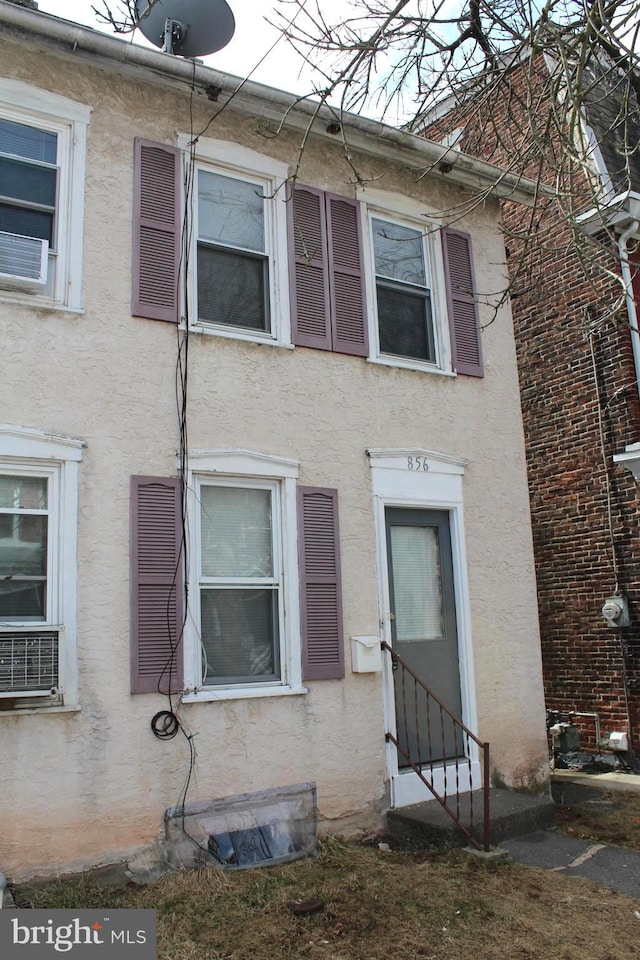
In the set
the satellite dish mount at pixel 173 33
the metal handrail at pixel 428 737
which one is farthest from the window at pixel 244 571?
the satellite dish mount at pixel 173 33

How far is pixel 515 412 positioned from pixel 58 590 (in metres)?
4.73

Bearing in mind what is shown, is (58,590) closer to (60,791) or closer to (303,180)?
(60,791)

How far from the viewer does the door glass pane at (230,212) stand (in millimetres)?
6649

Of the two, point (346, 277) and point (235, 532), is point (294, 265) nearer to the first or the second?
point (346, 277)

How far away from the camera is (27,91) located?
5836 millimetres

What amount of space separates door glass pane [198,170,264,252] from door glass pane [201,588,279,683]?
2.90 meters

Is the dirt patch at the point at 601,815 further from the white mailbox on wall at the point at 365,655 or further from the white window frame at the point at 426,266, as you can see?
the white window frame at the point at 426,266

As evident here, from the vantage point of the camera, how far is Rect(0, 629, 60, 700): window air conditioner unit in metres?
5.08

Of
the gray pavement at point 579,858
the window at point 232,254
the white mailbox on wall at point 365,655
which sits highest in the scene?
the window at point 232,254

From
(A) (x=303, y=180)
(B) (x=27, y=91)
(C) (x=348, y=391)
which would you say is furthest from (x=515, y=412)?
(B) (x=27, y=91)

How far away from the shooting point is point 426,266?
25.8 feet

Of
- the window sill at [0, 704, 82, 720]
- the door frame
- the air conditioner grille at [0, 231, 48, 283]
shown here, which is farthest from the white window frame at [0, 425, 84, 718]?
the door frame

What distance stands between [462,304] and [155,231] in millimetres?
3151
